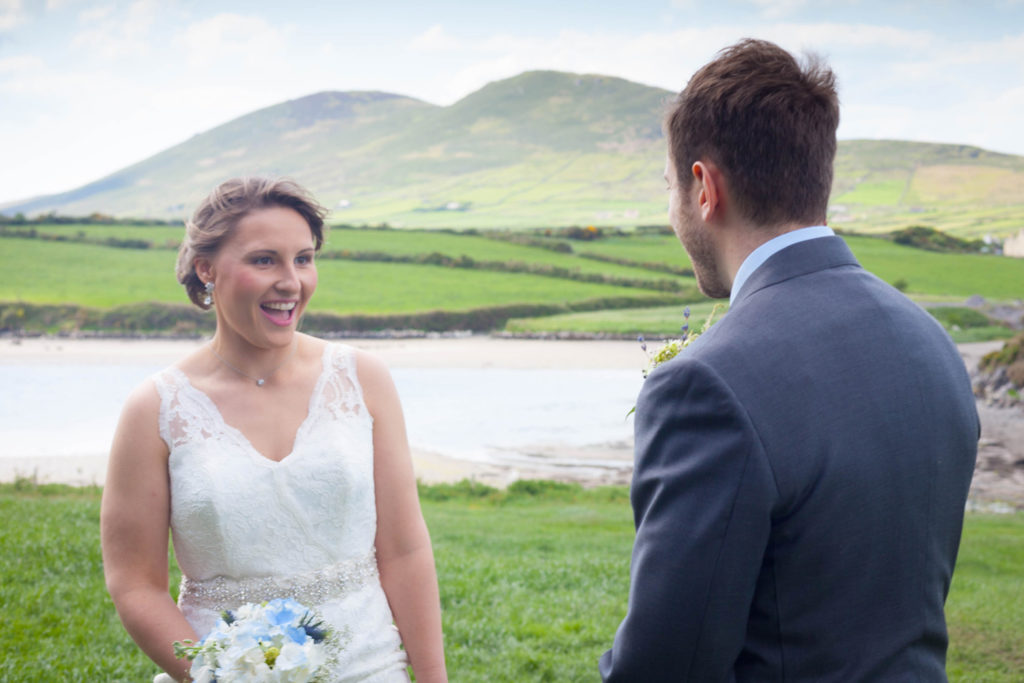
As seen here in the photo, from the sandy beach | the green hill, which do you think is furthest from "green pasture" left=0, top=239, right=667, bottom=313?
the green hill

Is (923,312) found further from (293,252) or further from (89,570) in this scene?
(89,570)

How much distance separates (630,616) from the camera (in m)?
1.62

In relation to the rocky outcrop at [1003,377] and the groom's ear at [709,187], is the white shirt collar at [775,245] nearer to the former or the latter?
the groom's ear at [709,187]

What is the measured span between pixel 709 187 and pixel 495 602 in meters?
5.39

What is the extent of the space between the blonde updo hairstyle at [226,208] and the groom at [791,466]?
159cm

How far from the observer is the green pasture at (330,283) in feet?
137

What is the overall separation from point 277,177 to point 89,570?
5172 millimetres

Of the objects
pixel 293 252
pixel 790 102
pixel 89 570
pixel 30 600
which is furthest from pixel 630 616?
pixel 89 570

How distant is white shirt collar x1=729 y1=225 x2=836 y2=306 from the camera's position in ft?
5.67

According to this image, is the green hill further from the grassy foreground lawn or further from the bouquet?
the bouquet

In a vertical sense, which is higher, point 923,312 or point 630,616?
point 923,312

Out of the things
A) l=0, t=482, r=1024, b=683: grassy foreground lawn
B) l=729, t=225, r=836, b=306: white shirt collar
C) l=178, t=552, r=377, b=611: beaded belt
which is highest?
l=729, t=225, r=836, b=306: white shirt collar

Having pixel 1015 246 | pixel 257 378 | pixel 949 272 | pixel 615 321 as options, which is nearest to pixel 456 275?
pixel 615 321

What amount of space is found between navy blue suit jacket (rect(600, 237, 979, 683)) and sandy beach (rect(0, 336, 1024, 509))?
46.7 ft
